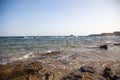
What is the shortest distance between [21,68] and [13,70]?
0.81ft

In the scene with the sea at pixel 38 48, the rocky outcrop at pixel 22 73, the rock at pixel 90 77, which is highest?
the rocky outcrop at pixel 22 73

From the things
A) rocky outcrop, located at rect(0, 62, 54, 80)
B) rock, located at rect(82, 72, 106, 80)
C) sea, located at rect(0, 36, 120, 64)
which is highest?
rocky outcrop, located at rect(0, 62, 54, 80)

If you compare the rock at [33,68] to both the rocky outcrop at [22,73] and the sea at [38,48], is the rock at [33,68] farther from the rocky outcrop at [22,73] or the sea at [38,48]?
the sea at [38,48]

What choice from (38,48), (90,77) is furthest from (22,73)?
(38,48)

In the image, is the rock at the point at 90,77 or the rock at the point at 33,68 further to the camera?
the rock at the point at 33,68

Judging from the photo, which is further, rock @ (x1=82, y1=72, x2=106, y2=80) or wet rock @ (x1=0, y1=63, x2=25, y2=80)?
rock @ (x1=82, y1=72, x2=106, y2=80)

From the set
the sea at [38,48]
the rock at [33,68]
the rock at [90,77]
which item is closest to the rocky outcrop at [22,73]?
the rock at [33,68]

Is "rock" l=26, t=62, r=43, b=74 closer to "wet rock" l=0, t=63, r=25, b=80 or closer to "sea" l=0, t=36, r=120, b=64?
"wet rock" l=0, t=63, r=25, b=80

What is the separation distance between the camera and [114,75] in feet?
17.6

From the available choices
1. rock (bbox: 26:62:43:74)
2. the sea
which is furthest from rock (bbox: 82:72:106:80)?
the sea

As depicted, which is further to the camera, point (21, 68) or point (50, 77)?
point (50, 77)

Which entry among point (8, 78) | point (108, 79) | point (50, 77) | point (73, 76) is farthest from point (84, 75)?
point (8, 78)

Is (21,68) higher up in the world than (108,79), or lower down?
higher up

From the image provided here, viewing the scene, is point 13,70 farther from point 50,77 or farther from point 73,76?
point 73,76
